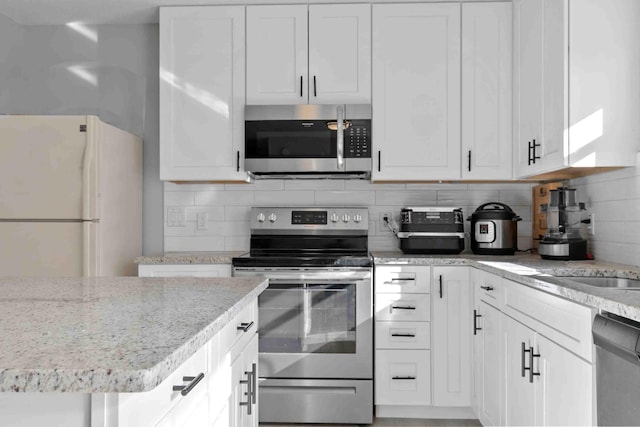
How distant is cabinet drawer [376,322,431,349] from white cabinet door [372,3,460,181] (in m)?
0.84

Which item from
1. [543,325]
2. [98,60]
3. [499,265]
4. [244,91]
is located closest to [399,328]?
[499,265]

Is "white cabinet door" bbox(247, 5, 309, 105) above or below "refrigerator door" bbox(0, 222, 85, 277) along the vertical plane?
above

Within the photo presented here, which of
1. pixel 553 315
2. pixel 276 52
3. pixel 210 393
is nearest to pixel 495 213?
pixel 553 315

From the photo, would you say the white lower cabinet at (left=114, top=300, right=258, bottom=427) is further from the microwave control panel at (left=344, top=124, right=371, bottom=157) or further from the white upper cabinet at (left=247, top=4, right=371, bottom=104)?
the white upper cabinet at (left=247, top=4, right=371, bottom=104)

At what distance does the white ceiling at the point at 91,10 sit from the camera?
121 inches

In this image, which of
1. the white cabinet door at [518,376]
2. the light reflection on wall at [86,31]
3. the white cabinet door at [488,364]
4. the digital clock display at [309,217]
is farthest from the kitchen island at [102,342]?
the light reflection on wall at [86,31]

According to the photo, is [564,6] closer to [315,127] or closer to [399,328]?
[315,127]

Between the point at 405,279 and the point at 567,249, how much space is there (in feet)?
2.69

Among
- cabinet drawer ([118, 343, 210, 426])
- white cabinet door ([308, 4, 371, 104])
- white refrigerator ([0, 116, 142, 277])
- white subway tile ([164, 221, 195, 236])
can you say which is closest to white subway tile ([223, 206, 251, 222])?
white subway tile ([164, 221, 195, 236])

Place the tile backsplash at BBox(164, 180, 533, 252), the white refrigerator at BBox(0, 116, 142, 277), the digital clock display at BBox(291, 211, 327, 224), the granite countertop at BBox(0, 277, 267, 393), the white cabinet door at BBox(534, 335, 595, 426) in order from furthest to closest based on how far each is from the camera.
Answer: the tile backsplash at BBox(164, 180, 533, 252) → the digital clock display at BBox(291, 211, 327, 224) → the white refrigerator at BBox(0, 116, 142, 277) → the white cabinet door at BBox(534, 335, 595, 426) → the granite countertop at BBox(0, 277, 267, 393)

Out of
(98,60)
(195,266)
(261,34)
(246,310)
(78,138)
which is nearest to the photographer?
(246,310)

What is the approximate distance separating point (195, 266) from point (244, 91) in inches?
41.8

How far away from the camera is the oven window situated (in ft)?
9.25

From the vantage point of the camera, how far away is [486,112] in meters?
3.04
